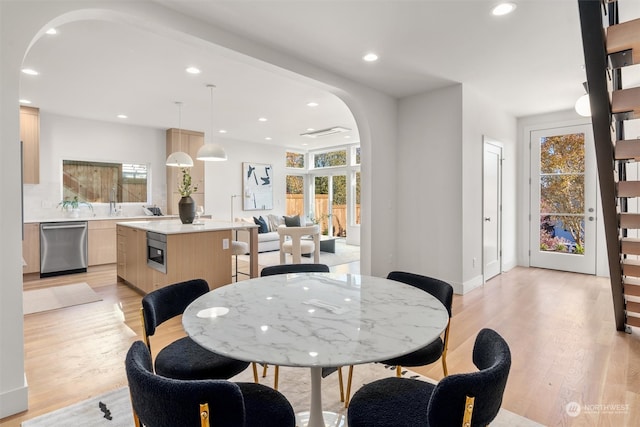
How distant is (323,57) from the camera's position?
3.49 metres

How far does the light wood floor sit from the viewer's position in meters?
2.09

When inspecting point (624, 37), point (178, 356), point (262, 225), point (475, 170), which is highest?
point (624, 37)

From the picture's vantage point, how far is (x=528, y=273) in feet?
18.3

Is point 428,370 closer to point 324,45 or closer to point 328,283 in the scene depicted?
point 328,283

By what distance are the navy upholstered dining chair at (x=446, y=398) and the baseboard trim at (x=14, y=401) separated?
6.74ft

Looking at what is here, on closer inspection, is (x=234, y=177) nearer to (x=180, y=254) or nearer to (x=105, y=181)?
(x=105, y=181)

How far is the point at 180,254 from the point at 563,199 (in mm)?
6001

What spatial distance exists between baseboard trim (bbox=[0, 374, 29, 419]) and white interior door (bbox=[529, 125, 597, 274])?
271 inches

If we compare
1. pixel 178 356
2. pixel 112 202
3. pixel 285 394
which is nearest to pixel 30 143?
pixel 112 202

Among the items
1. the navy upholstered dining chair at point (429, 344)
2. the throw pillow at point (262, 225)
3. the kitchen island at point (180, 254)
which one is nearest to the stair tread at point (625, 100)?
the navy upholstered dining chair at point (429, 344)

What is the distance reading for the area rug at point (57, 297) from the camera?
3912 millimetres

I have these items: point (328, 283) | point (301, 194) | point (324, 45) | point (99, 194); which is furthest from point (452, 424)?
point (301, 194)

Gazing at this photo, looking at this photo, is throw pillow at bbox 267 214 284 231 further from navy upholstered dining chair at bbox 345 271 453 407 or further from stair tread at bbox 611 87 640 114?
stair tread at bbox 611 87 640 114

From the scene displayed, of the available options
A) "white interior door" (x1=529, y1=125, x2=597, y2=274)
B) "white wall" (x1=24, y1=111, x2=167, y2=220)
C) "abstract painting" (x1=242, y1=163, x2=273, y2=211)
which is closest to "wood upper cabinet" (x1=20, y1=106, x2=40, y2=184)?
"white wall" (x1=24, y1=111, x2=167, y2=220)
